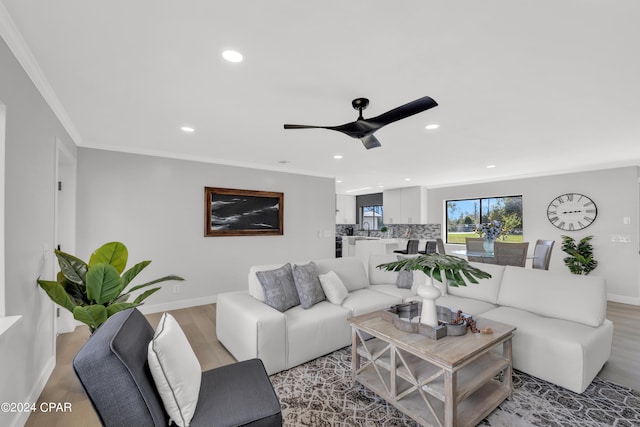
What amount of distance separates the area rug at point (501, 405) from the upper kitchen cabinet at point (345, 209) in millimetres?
7487

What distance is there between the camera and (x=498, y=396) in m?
2.01

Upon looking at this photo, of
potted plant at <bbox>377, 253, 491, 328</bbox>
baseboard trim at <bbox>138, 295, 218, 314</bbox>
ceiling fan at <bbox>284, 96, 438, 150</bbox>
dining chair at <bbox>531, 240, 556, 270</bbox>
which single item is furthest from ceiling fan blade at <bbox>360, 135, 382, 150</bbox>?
dining chair at <bbox>531, 240, 556, 270</bbox>

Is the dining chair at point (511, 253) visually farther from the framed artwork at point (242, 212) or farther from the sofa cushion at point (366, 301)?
the framed artwork at point (242, 212)

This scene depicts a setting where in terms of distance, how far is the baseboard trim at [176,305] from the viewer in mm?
4039

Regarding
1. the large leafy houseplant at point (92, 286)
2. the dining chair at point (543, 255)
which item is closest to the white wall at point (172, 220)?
the large leafy houseplant at point (92, 286)

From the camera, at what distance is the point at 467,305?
→ 3.03 metres

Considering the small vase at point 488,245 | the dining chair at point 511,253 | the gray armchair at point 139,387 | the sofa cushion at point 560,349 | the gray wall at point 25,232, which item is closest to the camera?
the gray armchair at point 139,387

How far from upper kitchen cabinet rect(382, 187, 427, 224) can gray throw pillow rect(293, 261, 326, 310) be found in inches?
209

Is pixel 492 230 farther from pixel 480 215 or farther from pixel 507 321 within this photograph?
pixel 507 321

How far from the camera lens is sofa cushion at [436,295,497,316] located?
293 cm

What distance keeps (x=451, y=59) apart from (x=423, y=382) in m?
2.03

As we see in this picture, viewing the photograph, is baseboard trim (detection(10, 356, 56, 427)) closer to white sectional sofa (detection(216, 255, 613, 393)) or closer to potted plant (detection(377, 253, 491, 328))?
white sectional sofa (detection(216, 255, 613, 393))

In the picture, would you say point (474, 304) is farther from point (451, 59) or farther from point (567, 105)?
point (451, 59)

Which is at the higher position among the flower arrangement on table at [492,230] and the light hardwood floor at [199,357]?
the flower arrangement on table at [492,230]
